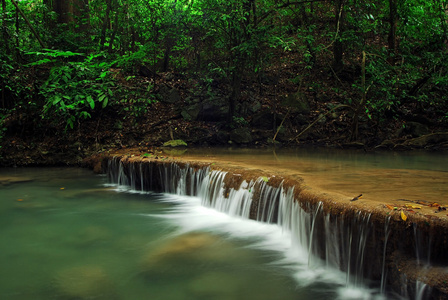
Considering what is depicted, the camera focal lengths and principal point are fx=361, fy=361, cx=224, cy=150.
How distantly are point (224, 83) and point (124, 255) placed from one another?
419 inches

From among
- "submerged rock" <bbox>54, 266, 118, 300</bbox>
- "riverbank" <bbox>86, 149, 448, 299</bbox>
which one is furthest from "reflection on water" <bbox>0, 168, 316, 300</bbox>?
"riverbank" <bbox>86, 149, 448, 299</bbox>

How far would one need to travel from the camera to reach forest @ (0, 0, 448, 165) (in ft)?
38.2

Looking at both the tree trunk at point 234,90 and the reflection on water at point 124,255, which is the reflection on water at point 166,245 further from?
the tree trunk at point 234,90

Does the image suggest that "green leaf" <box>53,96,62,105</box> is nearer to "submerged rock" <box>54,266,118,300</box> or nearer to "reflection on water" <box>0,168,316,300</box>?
"reflection on water" <box>0,168,316,300</box>

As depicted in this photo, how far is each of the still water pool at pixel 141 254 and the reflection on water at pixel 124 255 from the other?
1cm

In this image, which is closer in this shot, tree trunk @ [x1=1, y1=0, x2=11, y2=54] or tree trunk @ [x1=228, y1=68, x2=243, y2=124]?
tree trunk @ [x1=1, y1=0, x2=11, y2=54]

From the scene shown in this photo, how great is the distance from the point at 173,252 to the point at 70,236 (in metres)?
1.99

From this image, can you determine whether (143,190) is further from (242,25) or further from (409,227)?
(409,227)

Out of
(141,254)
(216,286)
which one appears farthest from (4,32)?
(216,286)

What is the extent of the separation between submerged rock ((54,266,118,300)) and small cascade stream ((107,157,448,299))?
92.4 inches

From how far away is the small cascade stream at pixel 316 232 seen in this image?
3855 mm

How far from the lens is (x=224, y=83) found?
1500 centimetres

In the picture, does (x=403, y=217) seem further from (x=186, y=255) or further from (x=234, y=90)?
(x=234, y=90)

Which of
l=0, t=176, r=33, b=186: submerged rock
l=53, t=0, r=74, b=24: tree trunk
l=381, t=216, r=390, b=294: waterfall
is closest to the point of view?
l=381, t=216, r=390, b=294: waterfall
